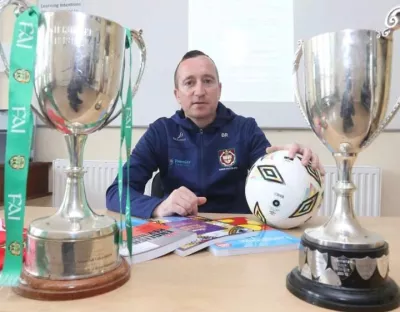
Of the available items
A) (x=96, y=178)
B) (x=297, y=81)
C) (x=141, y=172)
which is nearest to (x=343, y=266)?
(x=297, y=81)

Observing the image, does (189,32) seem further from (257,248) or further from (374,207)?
(257,248)

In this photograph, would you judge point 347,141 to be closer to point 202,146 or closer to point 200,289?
point 200,289

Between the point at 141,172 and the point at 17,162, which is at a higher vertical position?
the point at 17,162

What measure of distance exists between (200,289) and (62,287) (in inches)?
6.9

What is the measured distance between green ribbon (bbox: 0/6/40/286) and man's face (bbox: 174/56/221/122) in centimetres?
86

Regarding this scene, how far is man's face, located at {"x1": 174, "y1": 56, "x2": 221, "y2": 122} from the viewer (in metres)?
1.33

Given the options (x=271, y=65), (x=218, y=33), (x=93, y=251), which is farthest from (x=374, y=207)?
(x=93, y=251)

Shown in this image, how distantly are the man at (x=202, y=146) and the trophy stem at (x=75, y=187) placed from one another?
0.72 metres

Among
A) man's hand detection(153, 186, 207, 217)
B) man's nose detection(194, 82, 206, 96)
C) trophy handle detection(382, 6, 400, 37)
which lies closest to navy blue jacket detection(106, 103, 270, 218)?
man's nose detection(194, 82, 206, 96)

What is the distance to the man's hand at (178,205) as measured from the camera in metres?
0.93

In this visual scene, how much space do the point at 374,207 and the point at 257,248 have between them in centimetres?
141

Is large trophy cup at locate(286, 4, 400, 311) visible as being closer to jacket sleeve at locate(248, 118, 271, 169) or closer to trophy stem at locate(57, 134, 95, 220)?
trophy stem at locate(57, 134, 95, 220)

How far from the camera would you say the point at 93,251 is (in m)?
0.51

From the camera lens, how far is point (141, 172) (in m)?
1.29
